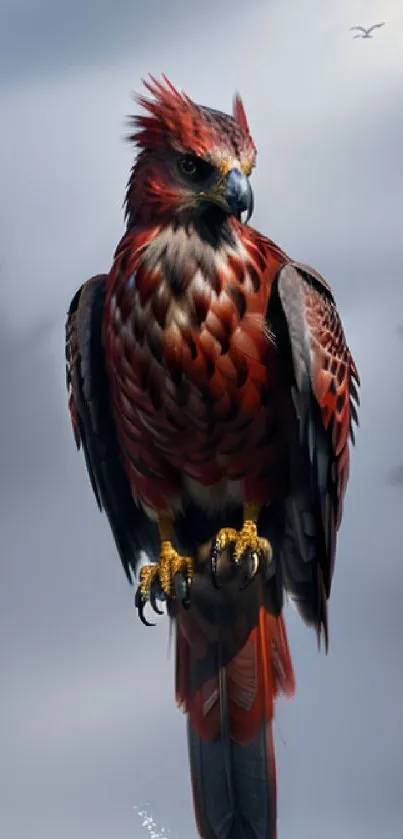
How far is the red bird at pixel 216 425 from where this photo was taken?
185 centimetres

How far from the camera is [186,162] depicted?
1.82 m

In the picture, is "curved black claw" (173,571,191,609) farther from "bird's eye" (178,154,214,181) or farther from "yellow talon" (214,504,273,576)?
"bird's eye" (178,154,214,181)

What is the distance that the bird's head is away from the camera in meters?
1.80

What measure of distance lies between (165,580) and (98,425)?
0.27m

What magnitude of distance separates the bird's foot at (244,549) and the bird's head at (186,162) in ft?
1.52

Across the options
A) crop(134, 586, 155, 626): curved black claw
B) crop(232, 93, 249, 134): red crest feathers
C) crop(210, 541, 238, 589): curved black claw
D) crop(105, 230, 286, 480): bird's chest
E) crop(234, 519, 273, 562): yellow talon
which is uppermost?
crop(232, 93, 249, 134): red crest feathers

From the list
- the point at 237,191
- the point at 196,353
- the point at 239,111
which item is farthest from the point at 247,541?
the point at 239,111

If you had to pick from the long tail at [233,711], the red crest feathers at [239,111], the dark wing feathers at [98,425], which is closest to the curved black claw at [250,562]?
the long tail at [233,711]

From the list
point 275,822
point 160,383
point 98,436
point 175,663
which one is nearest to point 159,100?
point 160,383

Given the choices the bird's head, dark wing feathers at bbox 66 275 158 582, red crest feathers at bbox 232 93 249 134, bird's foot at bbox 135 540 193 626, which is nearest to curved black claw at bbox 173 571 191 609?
bird's foot at bbox 135 540 193 626

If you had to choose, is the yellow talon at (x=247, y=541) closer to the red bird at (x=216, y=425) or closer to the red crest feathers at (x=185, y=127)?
the red bird at (x=216, y=425)

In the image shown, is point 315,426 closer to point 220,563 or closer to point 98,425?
point 220,563

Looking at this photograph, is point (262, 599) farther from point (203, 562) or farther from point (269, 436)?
point (269, 436)

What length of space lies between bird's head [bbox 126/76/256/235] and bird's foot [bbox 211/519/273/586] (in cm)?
46
